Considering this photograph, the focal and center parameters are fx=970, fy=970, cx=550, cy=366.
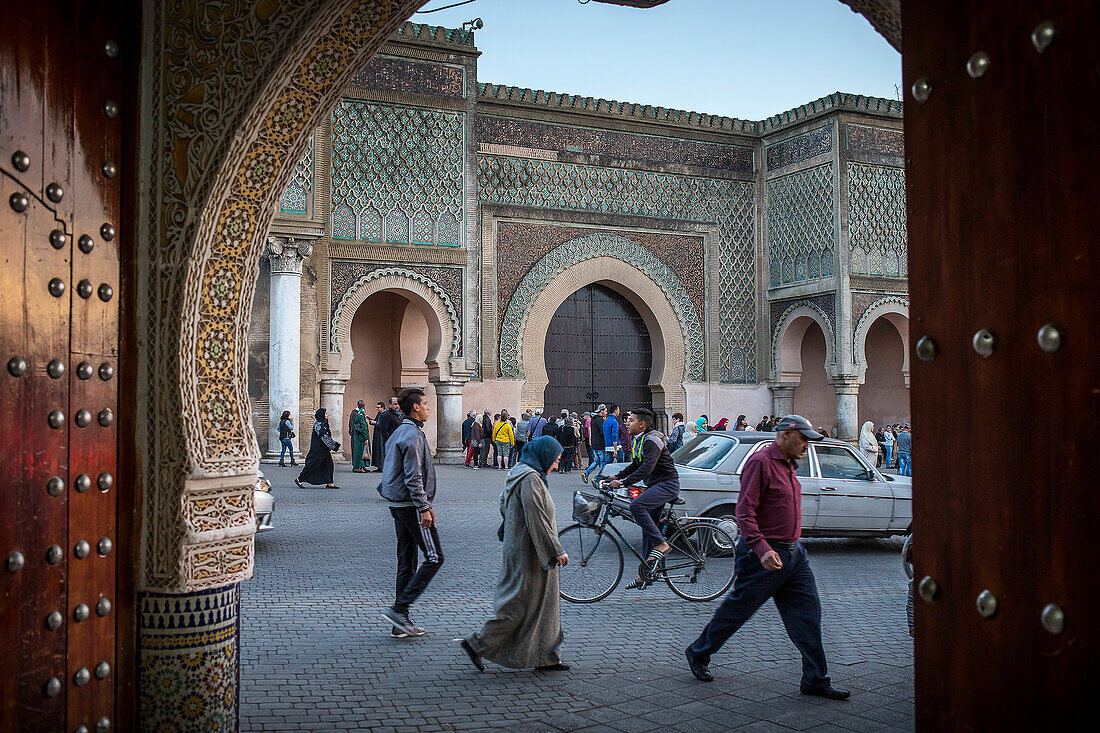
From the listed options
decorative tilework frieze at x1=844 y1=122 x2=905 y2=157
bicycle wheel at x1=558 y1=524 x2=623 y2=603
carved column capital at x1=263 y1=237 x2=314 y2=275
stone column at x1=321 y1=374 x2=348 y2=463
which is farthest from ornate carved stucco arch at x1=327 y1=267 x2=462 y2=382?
bicycle wheel at x1=558 y1=524 x2=623 y2=603

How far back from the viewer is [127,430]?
305 cm

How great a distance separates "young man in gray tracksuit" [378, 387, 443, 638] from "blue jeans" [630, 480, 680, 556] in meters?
1.93

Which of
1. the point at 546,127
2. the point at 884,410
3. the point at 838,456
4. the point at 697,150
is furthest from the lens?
the point at 884,410

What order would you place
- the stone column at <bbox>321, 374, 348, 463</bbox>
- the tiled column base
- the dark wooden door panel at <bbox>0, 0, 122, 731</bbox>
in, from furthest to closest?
the stone column at <bbox>321, 374, 348, 463</bbox> → the tiled column base → the dark wooden door panel at <bbox>0, 0, 122, 731</bbox>

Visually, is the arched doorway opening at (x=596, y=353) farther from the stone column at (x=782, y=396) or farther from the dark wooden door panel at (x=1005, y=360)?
the dark wooden door panel at (x=1005, y=360)

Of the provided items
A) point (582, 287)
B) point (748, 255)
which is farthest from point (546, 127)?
point (748, 255)

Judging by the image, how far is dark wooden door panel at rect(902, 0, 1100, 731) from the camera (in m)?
1.43

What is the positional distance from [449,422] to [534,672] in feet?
43.3

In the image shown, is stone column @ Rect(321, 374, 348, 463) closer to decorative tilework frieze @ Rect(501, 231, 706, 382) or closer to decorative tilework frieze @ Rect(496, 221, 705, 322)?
decorative tilework frieze @ Rect(501, 231, 706, 382)

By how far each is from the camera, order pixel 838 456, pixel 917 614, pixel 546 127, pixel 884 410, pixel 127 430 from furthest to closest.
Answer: pixel 884 410 → pixel 546 127 → pixel 838 456 → pixel 127 430 → pixel 917 614

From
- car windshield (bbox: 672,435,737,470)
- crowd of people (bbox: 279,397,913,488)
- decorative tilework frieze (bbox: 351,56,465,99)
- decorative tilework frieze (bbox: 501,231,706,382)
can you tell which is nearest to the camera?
car windshield (bbox: 672,435,737,470)

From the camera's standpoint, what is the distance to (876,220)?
20.0 metres

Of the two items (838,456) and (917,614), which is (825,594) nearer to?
(838,456)

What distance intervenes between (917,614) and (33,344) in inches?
86.3
